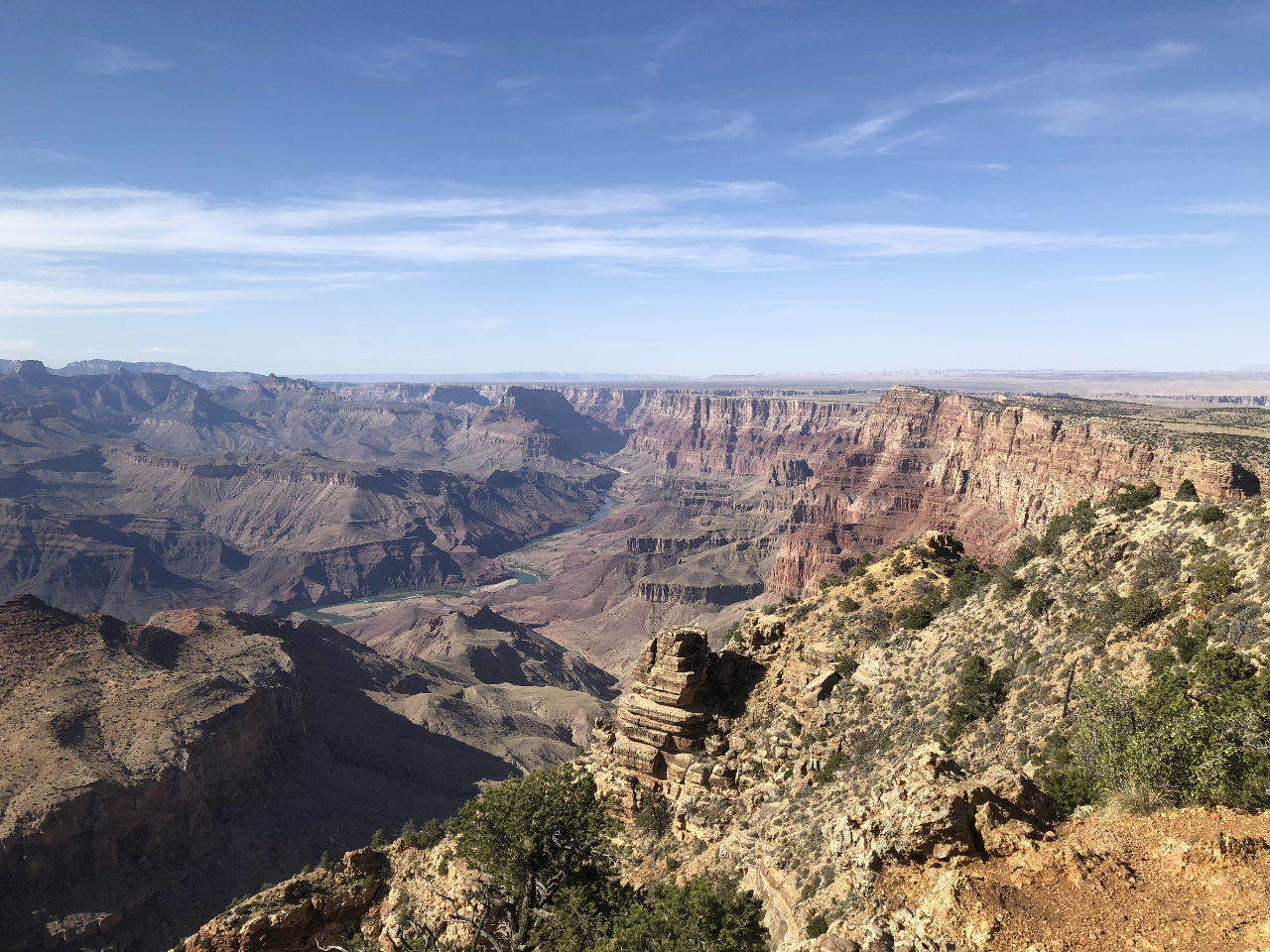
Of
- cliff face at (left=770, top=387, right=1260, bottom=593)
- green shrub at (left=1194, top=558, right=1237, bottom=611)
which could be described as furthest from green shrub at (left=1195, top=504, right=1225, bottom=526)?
cliff face at (left=770, top=387, right=1260, bottom=593)

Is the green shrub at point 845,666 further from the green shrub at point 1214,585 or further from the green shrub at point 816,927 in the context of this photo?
the green shrub at point 816,927

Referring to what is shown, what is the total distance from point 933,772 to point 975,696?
11549mm

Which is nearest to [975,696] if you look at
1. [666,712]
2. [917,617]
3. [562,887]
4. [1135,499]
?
[917,617]

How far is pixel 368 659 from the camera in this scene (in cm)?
12162

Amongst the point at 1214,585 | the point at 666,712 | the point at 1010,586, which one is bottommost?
the point at 666,712

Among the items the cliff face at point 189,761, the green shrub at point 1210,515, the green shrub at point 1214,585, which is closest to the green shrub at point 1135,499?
the green shrub at point 1210,515

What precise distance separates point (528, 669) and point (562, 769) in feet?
367

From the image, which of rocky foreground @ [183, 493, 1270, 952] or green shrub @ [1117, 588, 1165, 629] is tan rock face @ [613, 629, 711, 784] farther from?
green shrub @ [1117, 588, 1165, 629]

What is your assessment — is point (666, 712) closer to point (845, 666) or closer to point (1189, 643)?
point (845, 666)

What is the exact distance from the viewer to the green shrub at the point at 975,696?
3053 cm

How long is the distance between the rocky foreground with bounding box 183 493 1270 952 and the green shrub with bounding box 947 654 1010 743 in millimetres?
115

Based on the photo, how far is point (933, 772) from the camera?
69.4 feet

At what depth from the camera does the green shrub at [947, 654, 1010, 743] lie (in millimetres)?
30531

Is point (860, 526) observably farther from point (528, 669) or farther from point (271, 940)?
point (271, 940)
